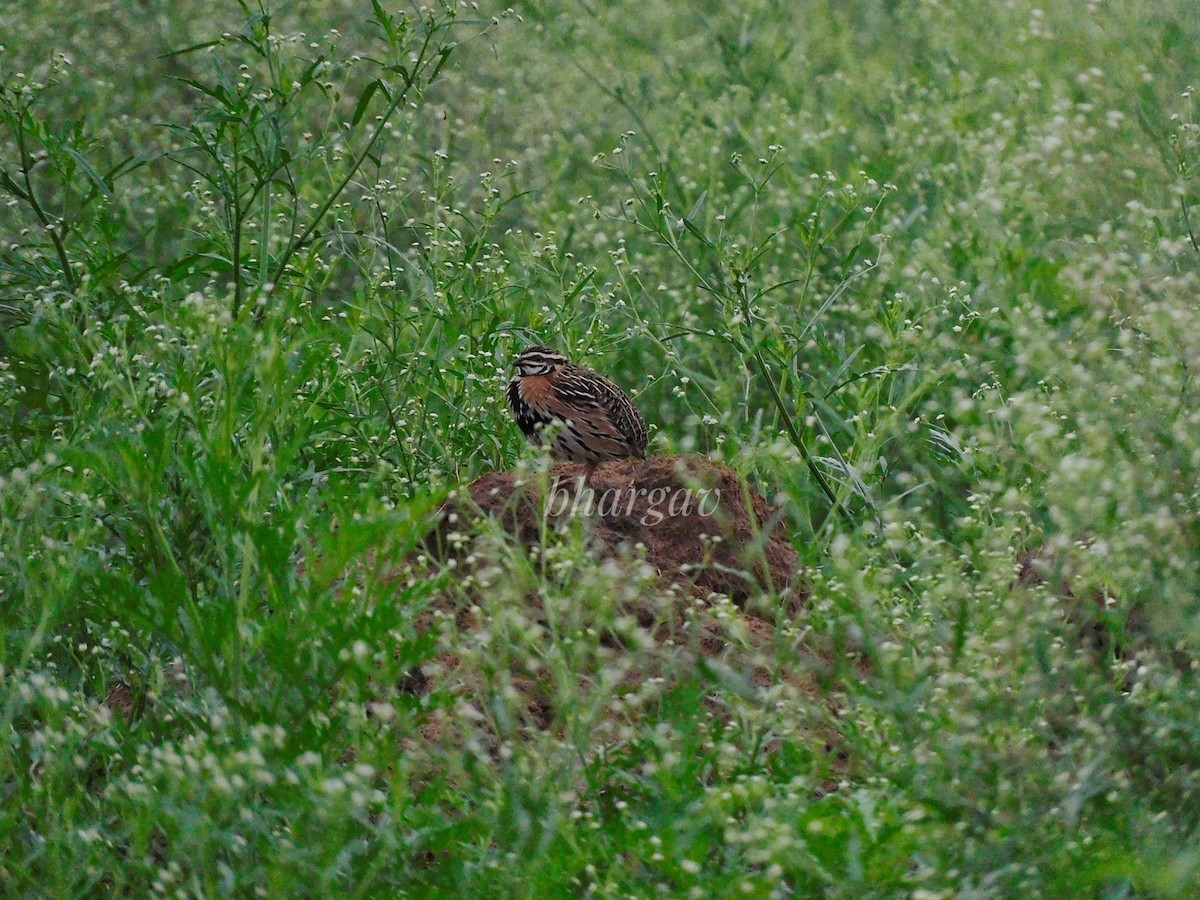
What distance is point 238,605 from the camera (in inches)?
178

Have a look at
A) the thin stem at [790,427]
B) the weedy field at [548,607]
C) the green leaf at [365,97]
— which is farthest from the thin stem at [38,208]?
the thin stem at [790,427]

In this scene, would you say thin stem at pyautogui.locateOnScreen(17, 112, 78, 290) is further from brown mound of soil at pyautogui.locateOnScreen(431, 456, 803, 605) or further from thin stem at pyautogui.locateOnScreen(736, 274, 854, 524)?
thin stem at pyautogui.locateOnScreen(736, 274, 854, 524)

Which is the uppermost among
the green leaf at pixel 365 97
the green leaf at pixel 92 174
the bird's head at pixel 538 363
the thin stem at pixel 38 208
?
the green leaf at pixel 365 97

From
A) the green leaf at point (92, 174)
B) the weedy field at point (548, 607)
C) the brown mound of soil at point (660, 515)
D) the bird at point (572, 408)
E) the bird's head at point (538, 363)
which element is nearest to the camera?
the weedy field at point (548, 607)

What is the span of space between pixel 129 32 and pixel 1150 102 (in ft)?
30.4

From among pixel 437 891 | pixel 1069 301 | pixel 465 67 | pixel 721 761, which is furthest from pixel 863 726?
pixel 465 67

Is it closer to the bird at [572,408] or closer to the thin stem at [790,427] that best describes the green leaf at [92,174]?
the bird at [572,408]

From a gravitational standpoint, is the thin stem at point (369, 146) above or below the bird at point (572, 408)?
above

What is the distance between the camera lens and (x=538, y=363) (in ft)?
23.1

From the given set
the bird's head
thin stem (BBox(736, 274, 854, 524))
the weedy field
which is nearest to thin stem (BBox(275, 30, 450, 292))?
the weedy field

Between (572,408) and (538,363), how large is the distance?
0.31 meters

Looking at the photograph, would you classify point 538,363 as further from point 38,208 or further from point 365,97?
point 38,208

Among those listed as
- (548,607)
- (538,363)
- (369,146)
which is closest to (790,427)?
(538,363)

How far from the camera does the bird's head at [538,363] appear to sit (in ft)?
23.0
